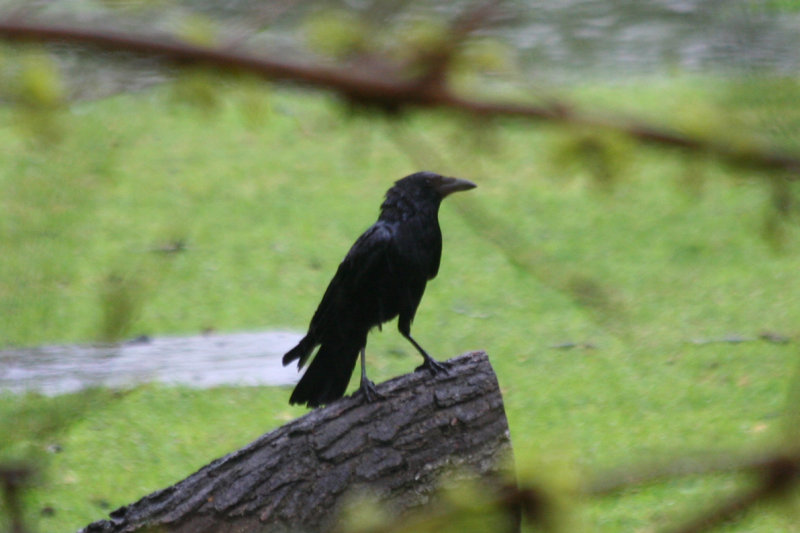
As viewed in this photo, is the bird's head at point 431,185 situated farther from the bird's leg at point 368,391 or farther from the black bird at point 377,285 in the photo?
the bird's leg at point 368,391

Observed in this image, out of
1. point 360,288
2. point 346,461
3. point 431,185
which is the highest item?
point 431,185

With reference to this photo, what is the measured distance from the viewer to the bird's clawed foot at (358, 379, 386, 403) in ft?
9.42

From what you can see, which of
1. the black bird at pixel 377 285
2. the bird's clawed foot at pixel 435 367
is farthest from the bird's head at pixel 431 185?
the bird's clawed foot at pixel 435 367

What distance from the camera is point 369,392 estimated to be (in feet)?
9.44

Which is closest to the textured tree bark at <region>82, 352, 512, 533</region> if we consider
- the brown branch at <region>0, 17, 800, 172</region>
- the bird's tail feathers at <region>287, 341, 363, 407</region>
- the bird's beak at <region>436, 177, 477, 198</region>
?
the bird's tail feathers at <region>287, 341, 363, 407</region>

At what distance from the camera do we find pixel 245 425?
4465 mm

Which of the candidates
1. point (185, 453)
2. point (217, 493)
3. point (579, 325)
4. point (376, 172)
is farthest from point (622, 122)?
point (376, 172)

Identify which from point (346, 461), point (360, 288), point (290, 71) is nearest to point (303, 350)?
point (360, 288)

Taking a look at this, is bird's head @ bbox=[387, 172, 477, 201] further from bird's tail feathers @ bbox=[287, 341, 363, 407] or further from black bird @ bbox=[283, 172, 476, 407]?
bird's tail feathers @ bbox=[287, 341, 363, 407]

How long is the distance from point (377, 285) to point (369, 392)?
0.32m

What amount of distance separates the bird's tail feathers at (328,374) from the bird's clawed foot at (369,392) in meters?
0.17

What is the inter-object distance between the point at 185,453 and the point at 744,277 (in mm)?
3354

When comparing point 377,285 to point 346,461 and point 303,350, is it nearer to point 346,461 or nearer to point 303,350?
point 303,350

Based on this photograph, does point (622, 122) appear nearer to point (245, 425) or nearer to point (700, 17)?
point (700, 17)
